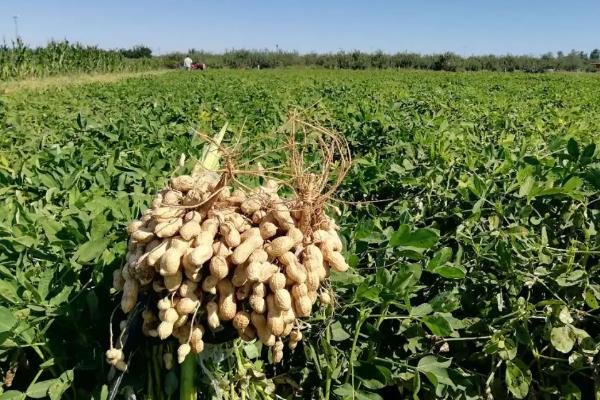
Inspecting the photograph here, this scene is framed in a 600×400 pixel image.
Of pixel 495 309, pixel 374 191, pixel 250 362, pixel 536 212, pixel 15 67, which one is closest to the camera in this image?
pixel 250 362

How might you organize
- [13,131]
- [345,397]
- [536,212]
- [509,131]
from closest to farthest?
1. [345,397]
2. [536,212]
3. [13,131]
4. [509,131]

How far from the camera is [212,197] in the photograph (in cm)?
150

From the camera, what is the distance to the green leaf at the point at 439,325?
1859 millimetres

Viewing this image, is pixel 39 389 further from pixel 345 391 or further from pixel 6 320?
pixel 345 391

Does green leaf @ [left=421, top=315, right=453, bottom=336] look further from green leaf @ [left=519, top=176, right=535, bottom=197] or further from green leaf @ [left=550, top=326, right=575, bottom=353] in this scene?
green leaf @ [left=519, top=176, right=535, bottom=197]

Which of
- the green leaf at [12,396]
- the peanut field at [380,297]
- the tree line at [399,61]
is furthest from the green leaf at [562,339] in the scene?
the tree line at [399,61]

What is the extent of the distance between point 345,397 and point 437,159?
5.77 feet

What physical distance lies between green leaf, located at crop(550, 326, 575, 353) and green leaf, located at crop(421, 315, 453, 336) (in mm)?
390

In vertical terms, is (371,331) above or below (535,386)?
above

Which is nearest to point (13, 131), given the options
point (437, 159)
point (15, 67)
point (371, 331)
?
point (437, 159)

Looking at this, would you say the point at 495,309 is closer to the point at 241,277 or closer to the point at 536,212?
the point at 536,212

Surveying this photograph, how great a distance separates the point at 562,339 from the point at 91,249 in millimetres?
1609

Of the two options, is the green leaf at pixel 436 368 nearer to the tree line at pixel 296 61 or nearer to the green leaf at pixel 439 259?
the green leaf at pixel 439 259

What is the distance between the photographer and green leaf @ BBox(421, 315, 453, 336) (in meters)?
1.86
